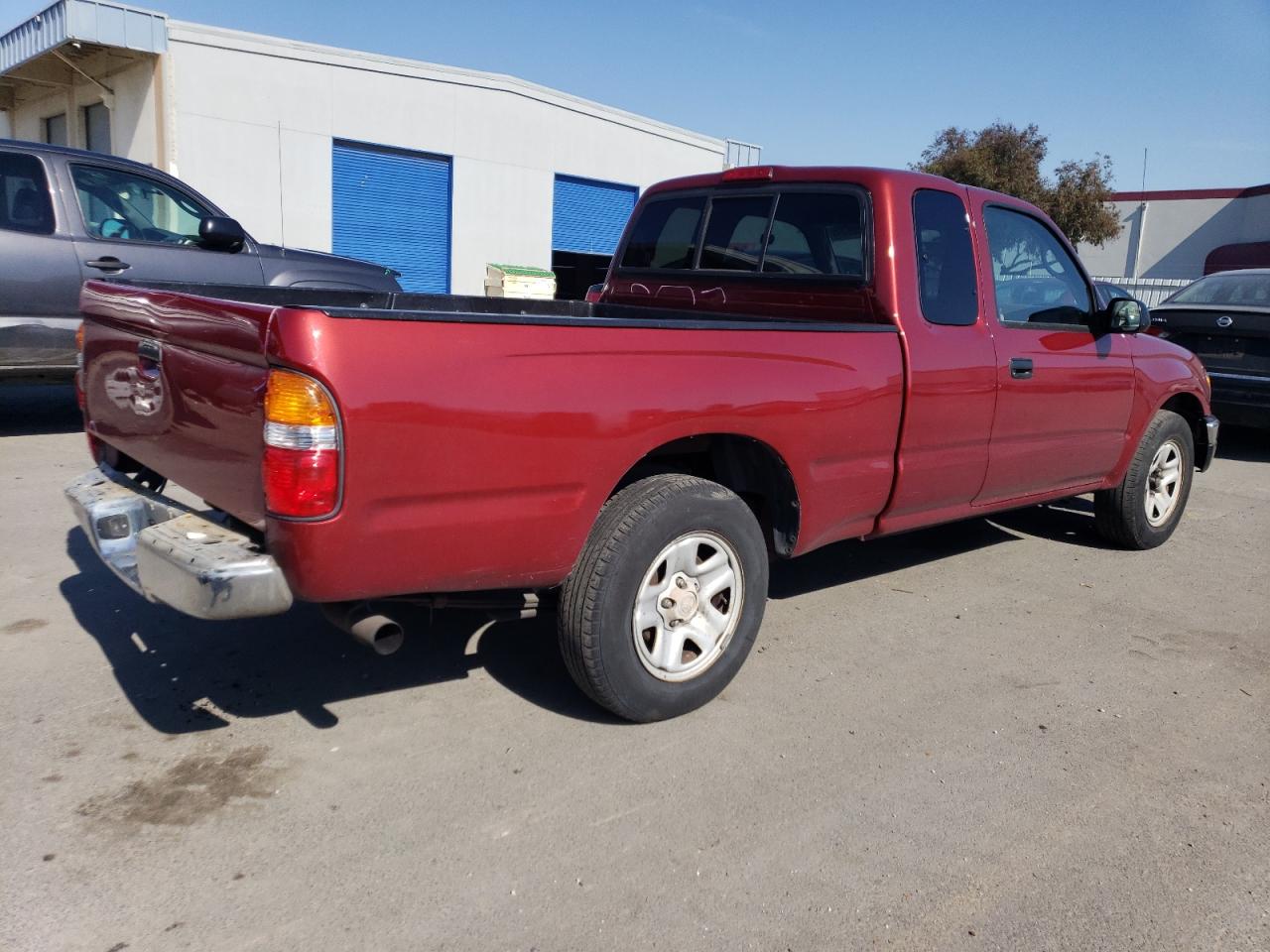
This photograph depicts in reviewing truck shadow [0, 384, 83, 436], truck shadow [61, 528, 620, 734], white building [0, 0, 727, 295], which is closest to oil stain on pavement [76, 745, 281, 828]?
truck shadow [61, 528, 620, 734]

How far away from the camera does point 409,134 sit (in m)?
16.6

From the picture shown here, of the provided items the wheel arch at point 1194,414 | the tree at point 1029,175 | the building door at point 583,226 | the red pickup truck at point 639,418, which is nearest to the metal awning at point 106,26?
the building door at point 583,226

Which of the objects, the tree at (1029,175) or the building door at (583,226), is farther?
the tree at (1029,175)

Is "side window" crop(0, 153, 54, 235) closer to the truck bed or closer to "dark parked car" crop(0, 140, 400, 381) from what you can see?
"dark parked car" crop(0, 140, 400, 381)

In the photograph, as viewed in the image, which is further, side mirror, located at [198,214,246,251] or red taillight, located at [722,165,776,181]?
side mirror, located at [198,214,246,251]

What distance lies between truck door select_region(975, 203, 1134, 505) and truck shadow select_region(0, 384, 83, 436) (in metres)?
6.54

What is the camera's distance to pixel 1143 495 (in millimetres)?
5906

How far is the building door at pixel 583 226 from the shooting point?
19.2 m

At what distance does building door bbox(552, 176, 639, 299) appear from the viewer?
19.2m

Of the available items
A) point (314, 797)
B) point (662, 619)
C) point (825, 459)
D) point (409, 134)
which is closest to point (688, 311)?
point (825, 459)

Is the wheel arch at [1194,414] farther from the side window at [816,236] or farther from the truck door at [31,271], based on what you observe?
the truck door at [31,271]

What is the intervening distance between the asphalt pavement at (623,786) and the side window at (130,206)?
127 inches

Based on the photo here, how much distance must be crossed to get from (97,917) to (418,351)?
1.54 metres

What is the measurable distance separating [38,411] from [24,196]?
8.20 ft
